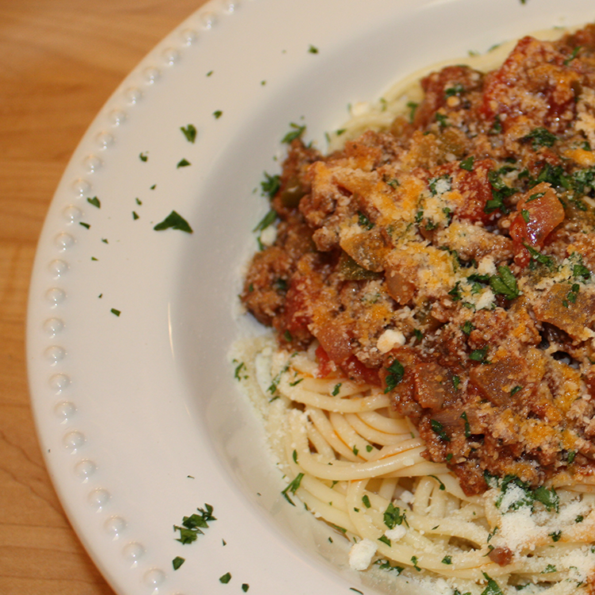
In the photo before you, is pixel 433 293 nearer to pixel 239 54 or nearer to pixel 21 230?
pixel 239 54

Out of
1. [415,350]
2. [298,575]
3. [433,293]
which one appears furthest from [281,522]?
[433,293]

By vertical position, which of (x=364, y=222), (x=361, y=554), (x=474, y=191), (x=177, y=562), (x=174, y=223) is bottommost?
(x=361, y=554)

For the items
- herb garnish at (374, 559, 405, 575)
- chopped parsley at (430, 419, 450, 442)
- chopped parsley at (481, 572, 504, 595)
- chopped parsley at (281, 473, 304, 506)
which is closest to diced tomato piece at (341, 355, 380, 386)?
chopped parsley at (430, 419, 450, 442)

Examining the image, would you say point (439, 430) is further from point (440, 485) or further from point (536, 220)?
point (536, 220)

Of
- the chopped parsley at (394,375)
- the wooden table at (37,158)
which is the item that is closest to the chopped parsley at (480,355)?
the chopped parsley at (394,375)

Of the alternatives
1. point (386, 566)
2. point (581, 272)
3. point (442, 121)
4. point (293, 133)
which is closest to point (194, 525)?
point (386, 566)

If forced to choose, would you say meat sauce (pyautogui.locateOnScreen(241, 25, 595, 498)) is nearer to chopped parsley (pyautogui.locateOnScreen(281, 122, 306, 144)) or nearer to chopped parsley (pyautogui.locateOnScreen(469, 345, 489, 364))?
chopped parsley (pyautogui.locateOnScreen(469, 345, 489, 364))

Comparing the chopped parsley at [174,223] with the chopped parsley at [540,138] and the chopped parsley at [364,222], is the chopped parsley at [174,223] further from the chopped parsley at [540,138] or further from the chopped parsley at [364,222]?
the chopped parsley at [540,138]
